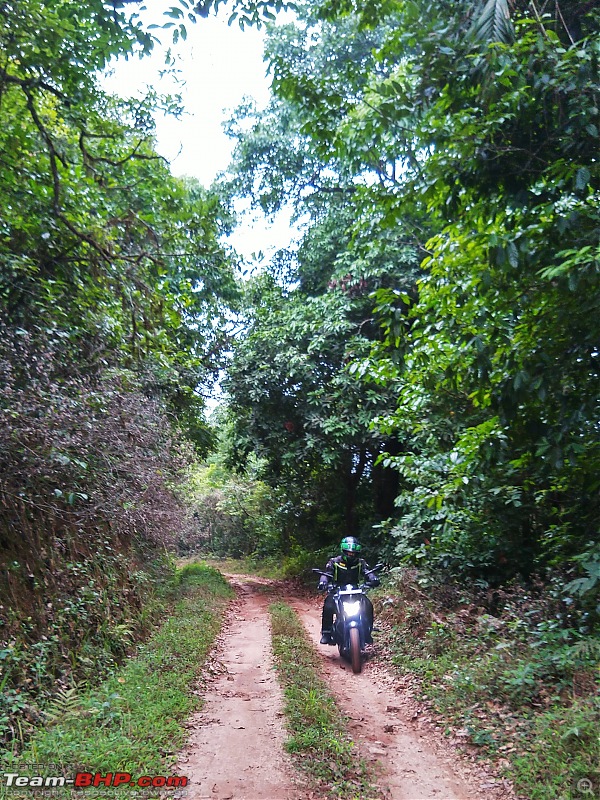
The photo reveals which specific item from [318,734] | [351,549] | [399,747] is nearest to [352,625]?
[351,549]

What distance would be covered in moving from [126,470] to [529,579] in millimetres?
5538

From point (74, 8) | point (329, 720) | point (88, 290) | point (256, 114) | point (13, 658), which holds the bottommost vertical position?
point (329, 720)

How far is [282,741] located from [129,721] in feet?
4.35

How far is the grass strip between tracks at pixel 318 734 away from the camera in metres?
4.59

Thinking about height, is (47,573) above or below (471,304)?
below

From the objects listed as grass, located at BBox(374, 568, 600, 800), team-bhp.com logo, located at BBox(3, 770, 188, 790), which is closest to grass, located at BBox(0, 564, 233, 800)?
team-bhp.com logo, located at BBox(3, 770, 188, 790)

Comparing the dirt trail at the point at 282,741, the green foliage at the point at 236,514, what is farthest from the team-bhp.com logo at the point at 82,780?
the green foliage at the point at 236,514

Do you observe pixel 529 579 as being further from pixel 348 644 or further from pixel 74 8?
pixel 74 8

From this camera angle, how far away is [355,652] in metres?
7.94

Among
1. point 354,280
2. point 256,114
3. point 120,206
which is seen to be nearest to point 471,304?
point 120,206

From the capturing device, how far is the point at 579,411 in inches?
212

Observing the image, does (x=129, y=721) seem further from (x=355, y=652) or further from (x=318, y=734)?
(x=355, y=652)

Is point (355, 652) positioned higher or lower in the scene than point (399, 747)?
higher

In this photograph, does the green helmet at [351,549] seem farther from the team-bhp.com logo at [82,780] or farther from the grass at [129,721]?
the team-bhp.com logo at [82,780]
